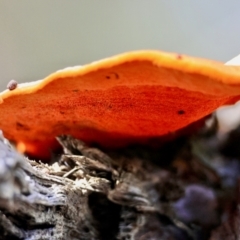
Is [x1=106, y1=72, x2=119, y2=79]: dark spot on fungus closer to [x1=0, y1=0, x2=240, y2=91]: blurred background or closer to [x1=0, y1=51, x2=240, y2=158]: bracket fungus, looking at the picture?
[x1=0, y1=51, x2=240, y2=158]: bracket fungus

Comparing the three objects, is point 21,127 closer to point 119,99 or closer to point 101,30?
point 119,99

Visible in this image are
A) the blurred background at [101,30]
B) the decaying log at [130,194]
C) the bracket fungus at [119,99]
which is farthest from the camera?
the blurred background at [101,30]

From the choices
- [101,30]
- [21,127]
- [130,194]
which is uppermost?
[101,30]

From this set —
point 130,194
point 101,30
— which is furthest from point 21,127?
point 101,30

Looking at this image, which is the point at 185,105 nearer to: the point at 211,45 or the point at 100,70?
the point at 100,70

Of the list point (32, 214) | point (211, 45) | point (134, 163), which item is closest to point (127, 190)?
point (134, 163)

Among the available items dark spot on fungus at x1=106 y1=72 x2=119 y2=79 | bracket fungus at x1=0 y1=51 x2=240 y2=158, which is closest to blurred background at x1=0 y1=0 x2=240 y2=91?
bracket fungus at x1=0 y1=51 x2=240 y2=158

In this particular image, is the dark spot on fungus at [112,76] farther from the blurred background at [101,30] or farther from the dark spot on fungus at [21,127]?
the blurred background at [101,30]

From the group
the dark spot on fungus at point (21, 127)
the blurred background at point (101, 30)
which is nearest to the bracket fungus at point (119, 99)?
the dark spot on fungus at point (21, 127)
